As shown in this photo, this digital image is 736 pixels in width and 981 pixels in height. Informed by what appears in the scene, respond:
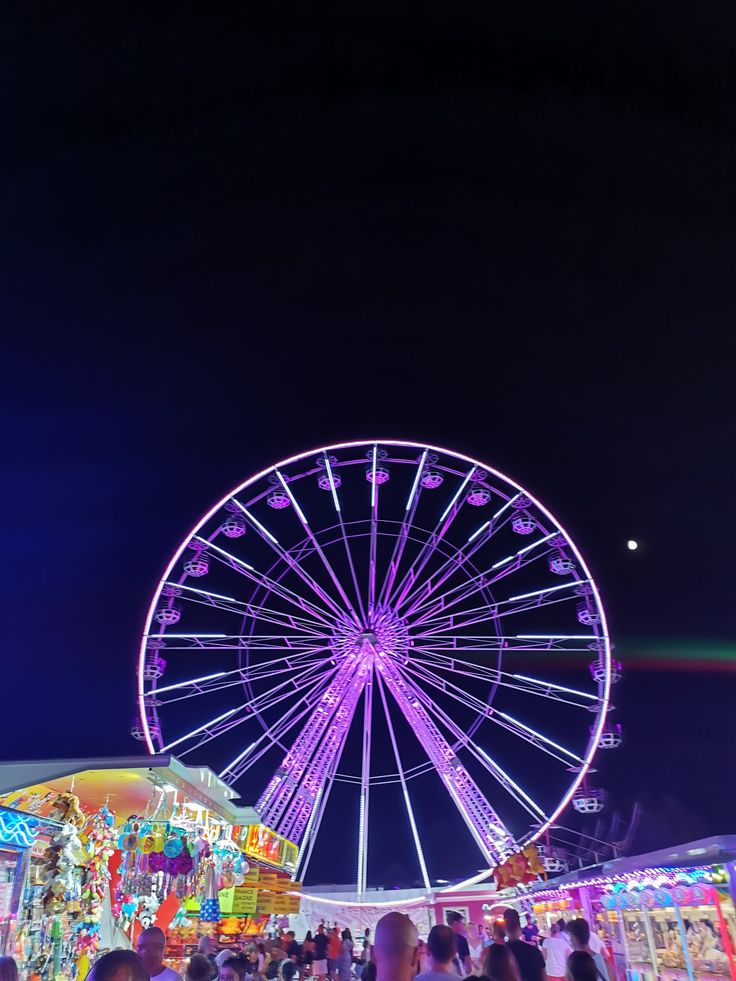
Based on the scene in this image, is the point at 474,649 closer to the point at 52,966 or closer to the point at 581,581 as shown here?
the point at 581,581

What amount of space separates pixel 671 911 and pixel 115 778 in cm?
740

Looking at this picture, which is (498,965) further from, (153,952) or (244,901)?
(244,901)

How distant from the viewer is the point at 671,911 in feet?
33.1

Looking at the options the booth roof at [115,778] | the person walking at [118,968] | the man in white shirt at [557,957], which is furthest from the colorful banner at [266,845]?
the person walking at [118,968]

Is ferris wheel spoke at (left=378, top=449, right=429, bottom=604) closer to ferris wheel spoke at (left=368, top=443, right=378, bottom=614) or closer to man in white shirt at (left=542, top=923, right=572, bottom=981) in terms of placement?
ferris wheel spoke at (left=368, top=443, right=378, bottom=614)

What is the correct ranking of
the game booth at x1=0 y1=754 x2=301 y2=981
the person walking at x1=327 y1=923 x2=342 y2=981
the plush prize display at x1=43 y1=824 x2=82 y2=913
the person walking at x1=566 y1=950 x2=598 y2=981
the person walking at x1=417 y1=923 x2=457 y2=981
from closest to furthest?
1. the person walking at x1=417 y1=923 x2=457 y2=981
2. the person walking at x1=566 y1=950 x2=598 y2=981
3. the game booth at x1=0 y1=754 x2=301 y2=981
4. the plush prize display at x1=43 y1=824 x2=82 y2=913
5. the person walking at x1=327 y1=923 x2=342 y2=981

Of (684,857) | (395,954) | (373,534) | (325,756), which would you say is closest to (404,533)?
(373,534)

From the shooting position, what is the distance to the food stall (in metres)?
8.46

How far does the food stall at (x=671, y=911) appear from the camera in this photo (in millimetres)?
8461

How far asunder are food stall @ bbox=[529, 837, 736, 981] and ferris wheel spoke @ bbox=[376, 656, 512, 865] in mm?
2987

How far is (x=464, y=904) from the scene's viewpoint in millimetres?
26703

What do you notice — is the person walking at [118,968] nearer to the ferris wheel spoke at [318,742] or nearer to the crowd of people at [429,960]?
the crowd of people at [429,960]

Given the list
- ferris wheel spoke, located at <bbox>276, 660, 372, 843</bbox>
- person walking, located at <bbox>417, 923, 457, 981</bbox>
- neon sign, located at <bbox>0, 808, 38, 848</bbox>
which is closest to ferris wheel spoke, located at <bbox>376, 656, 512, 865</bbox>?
ferris wheel spoke, located at <bbox>276, 660, 372, 843</bbox>

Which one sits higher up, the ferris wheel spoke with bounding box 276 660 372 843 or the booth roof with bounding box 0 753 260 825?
the ferris wheel spoke with bounding box 276 660 372 843
